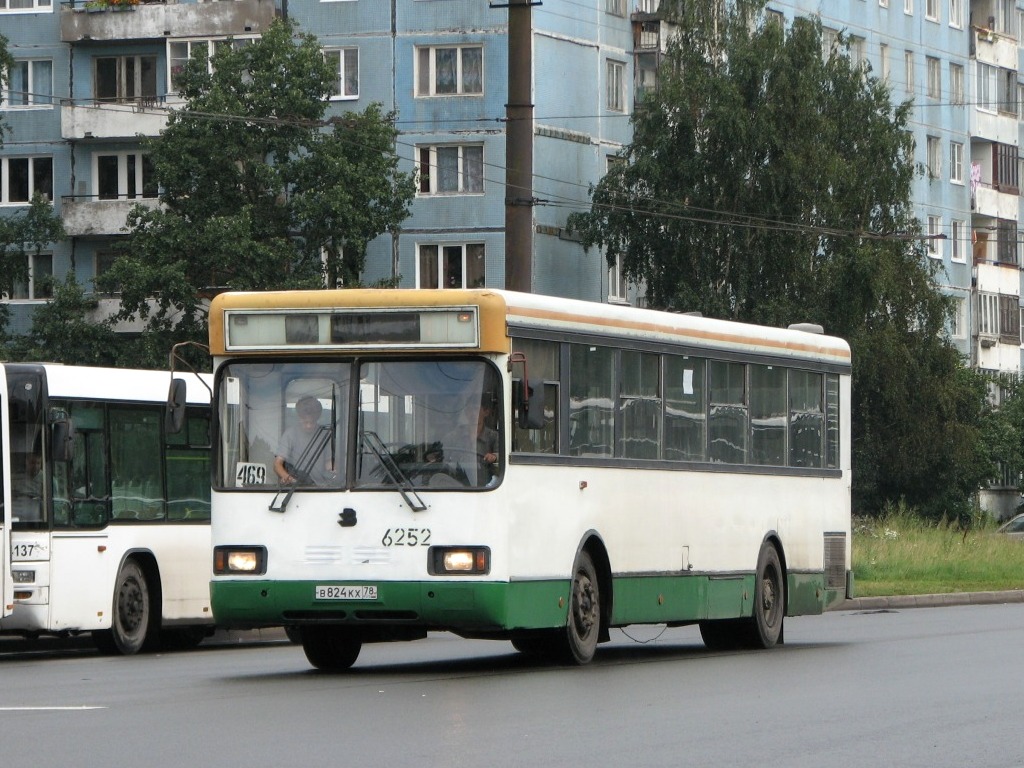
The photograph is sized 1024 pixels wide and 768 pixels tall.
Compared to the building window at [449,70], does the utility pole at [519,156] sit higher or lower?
lower

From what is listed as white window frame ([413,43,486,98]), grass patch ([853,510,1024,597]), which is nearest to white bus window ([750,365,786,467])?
grass patch ([853,510,1024,597])

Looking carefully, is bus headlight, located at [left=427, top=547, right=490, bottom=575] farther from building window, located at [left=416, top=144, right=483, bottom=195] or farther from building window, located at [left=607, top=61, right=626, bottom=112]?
building window, located at [left=607, top=61, right=626, bottom=112]

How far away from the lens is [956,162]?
278ft

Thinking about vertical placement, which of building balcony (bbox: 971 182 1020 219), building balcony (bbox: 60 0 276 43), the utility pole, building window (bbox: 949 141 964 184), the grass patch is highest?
building balcony (bbox: 60 0 276 43)

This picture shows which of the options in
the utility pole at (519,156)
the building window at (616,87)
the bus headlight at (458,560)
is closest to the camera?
the bus headlight at (458,560)

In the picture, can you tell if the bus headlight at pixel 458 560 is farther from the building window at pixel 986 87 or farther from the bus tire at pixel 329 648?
the building window at pixel 986 87

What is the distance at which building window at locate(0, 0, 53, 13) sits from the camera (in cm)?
6844

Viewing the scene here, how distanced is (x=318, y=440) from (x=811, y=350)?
695 centimetres

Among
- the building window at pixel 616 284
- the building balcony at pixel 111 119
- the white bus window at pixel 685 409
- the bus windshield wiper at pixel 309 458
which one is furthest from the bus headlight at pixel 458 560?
the building window at pixel 616 284

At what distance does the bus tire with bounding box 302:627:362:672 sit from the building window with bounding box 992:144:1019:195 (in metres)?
71.1

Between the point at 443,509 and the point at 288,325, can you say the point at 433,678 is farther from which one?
the point at 288,325

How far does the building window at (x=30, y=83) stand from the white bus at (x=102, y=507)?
46.1 meters

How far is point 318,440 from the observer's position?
16547 millimetres

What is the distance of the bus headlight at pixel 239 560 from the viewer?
16.5 metres
